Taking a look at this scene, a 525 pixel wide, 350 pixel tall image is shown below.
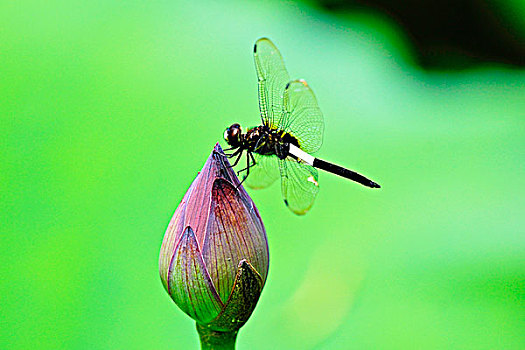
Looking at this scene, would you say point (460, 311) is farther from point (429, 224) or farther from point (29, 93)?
point (29, 93)

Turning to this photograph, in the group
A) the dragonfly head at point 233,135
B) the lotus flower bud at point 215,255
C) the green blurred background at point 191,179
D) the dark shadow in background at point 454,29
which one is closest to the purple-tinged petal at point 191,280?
the lotus flower bud at point 215,255

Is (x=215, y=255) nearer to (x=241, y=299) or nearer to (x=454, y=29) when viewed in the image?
(x=241, y=299)

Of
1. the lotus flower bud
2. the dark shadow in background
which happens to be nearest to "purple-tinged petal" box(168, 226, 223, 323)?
the lotus flower bud

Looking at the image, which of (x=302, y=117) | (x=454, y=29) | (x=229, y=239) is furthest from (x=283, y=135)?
(x=454, y=29)

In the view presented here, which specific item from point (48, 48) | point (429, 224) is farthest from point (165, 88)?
point (429, 224)

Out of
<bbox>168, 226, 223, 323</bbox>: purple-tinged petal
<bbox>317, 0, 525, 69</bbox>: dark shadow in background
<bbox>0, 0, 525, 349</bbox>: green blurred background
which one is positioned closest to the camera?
<bbox>168, 226, 223, 323</bbox>: purple-tinged petal

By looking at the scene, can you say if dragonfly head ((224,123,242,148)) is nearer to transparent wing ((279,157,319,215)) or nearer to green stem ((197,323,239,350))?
transparent wing ((279,157,319,215))
